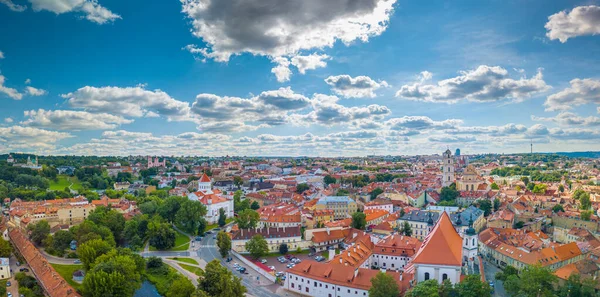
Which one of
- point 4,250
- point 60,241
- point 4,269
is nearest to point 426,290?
point 4,269

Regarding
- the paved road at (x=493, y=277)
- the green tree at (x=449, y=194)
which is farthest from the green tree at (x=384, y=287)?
the green tree at (x=449, y=194)

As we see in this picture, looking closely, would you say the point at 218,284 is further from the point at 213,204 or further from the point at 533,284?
the point at 213,204

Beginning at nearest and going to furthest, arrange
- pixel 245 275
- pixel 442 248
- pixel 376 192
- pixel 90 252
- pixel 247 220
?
pixel 442 248 → pixel 90 252 → pixel 245 275 → pixel 247 220 → pixel 376 192

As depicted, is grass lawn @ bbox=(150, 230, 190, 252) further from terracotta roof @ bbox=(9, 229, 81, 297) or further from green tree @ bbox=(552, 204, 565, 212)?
green tree @ bbox=(552, 204, 565, 212)

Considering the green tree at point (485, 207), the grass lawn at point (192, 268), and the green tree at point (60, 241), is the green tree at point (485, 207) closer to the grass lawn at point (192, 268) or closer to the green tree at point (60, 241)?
the grass lawn at point (192, 268)

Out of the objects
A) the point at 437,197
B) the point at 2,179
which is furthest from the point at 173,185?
the point at 437,197

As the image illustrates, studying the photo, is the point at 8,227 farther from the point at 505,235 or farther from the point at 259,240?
the point at 505,235
